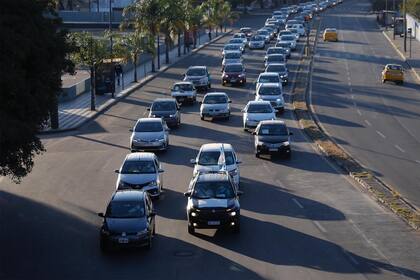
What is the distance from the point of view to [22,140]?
23.0 metres

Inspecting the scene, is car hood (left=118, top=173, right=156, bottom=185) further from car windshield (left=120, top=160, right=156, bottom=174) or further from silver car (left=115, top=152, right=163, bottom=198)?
car windshield (left=120, top=160, right=156, bottom=174)

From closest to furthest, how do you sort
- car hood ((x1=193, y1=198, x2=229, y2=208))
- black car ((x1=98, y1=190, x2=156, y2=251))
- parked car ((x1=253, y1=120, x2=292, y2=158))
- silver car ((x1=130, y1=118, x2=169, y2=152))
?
black car ((x1=98, y1=190, x2=156, y2=251)), car hood ((x1=193, y1=198, x2=229, y2=208)), parked car ((x1=253, y1=120, x2=292, y2=158)), silver car ((x1=130, y1=118, x2=169, y2=152))

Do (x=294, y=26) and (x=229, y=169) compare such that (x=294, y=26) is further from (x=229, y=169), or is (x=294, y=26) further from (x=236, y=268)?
(x=236, y=268)

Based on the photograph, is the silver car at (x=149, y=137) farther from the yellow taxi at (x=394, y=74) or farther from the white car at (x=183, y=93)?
the yellow taxi at (x=394, y=74)

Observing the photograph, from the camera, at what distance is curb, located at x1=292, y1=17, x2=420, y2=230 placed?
2798 centimetres

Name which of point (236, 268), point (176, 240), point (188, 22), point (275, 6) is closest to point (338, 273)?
point (236, 268)

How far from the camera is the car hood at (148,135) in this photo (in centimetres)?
3906

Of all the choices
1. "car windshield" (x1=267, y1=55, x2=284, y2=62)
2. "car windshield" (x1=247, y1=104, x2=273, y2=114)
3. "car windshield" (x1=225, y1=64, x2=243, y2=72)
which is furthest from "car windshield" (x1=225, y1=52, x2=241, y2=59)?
"car windshield" (x1=247, y1=104, x2=273, y2=114)

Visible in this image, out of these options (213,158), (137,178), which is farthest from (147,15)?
(137,178)

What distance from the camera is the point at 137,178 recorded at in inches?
1166

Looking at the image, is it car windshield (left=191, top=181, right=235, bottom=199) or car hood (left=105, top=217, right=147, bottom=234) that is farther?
car windshield (left=191, top=181, right=235, bottom=199)

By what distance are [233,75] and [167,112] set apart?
18457 mm

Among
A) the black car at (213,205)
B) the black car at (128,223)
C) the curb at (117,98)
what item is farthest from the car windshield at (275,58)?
the black car at (128,223)

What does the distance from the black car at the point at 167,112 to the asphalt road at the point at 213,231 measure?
4.18 metres
